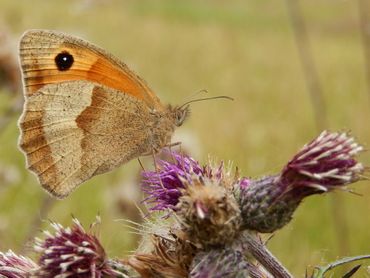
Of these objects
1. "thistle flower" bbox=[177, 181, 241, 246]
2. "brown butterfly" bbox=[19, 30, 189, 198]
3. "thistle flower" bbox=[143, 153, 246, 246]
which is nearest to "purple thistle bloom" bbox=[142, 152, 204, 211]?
"thistle flower" bbox=[143, 153, 246, 246]

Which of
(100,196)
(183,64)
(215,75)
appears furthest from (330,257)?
(183,64)

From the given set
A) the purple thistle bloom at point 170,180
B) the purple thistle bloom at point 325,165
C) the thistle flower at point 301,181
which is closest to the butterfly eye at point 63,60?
the purple thistle bloom at point 170,180

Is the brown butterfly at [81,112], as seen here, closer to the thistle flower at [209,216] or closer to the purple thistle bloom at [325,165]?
the thistle flower at [209,216]

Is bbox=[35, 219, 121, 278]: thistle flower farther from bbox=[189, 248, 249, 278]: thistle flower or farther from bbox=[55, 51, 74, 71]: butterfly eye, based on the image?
bbox=[55, 51, 74, 71]: butterfly eye

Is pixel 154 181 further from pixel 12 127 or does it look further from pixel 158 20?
pixel 158 20

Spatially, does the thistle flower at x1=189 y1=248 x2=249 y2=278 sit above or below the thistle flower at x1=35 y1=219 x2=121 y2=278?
below

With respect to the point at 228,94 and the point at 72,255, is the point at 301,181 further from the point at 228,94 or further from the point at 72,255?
the point at 228,94
